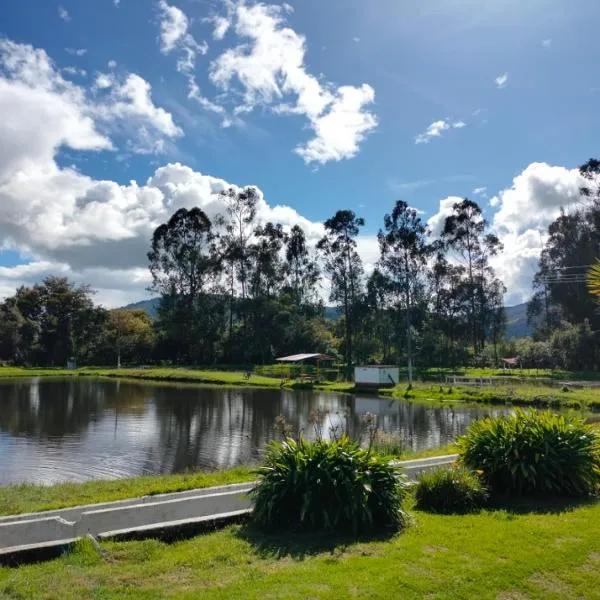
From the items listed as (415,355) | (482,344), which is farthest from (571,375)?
(482,344)

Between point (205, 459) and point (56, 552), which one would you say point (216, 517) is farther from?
point (205, 459)

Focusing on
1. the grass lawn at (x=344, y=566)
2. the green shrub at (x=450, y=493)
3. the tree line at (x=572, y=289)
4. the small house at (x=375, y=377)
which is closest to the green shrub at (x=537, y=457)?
the green shrub at (x=450, y=493)

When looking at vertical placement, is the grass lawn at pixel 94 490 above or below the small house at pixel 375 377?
below

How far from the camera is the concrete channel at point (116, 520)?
239 inches

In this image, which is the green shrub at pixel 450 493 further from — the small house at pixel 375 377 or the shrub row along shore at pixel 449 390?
the small house at pixel 375 377

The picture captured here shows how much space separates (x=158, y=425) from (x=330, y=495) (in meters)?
16.1

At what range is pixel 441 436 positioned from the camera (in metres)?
19.2

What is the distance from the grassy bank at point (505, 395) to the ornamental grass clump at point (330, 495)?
2161cm

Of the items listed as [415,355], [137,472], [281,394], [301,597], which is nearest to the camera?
[301,597]

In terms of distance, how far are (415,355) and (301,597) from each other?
56.3 meters

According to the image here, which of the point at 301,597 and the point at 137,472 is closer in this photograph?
the point at 301,597

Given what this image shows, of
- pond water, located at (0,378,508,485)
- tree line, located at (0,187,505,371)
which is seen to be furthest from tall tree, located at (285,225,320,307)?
pond water, located at (0,378,508,485)

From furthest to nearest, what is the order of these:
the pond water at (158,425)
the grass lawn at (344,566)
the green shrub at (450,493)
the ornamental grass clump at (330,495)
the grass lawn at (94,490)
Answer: the pond water at (158,425) < the grass lawn at (94,490) < the green shrub at (450,493) < the ornamental grass clump at (330,495) < the grass lawn at (344,566)

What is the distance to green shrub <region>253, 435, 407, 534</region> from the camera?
636cm
